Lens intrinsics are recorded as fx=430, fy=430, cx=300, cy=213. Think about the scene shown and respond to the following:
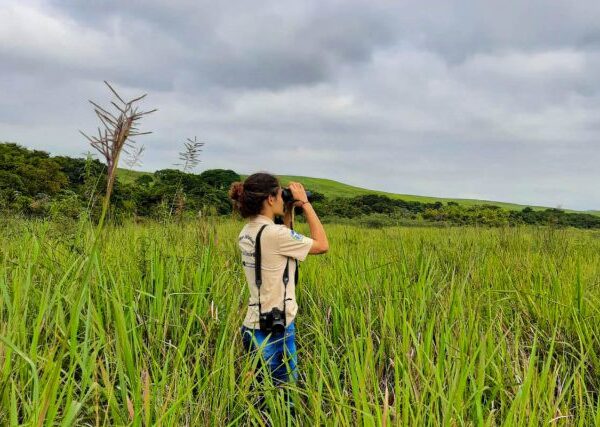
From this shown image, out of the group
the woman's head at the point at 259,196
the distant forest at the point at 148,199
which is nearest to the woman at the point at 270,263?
the woman's head at the point at 259,196

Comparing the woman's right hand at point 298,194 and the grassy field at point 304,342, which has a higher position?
the woman's right hand at point 298,194

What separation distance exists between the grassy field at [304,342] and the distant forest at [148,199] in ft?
1.00

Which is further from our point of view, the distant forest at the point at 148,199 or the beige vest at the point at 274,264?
the distant forest at the point at 148,199

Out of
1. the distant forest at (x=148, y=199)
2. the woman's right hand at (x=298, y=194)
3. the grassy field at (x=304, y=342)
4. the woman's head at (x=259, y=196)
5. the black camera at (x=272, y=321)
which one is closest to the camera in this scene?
the grassy field at (x=304, y=342)

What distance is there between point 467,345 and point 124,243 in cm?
330

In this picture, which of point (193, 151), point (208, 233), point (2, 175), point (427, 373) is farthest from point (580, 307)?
point (2, 175)

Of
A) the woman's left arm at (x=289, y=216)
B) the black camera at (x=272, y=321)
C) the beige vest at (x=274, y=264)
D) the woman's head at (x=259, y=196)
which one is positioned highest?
the woman's head at (x=259, y=196)

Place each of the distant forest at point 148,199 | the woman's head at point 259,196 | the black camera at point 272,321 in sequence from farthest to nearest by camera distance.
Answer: the distant forest at point 148,199
the woman's head at point 259,196
the black camera at point 272,321

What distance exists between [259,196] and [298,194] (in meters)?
0.32

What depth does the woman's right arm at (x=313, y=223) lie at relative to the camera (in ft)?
9.08

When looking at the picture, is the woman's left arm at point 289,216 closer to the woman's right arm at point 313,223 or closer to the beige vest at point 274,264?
the woman's right arm at point 313,223

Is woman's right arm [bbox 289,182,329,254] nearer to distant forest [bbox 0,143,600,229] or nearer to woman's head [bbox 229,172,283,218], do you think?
woman's head [bbox 229,172,283,218]

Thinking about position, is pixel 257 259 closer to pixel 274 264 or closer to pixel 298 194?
pixel 274 264

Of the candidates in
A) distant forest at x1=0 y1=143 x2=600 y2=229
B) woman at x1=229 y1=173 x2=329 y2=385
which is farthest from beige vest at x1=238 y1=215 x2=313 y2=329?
distant forest at x1=0 y1=143 x2=600 y2=229
